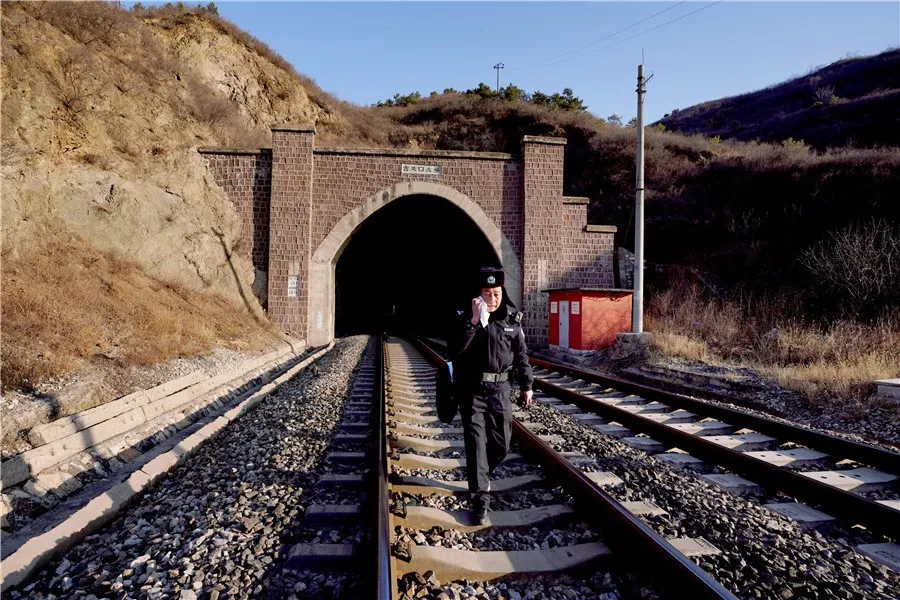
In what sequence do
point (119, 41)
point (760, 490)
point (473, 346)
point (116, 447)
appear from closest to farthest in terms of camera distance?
point (473, 346)
point (760, 490)
point (116, 447)
point (119, 41)

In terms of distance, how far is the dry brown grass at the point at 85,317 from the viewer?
6.18 meters

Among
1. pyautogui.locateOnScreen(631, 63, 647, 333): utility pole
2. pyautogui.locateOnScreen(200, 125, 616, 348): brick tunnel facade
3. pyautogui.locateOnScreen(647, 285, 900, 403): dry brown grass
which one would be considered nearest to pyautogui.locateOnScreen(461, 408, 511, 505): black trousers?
pyautogui.locateOnScreen(647, 285, 900, 403): dry brown grass

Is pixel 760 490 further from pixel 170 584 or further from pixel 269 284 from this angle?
pixel 269 284

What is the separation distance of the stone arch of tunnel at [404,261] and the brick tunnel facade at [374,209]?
0.07 meters

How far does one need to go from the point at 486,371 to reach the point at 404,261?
33.8 m

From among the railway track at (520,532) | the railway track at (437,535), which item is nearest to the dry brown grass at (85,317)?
the railway track at (437,535)

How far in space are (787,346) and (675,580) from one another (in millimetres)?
10212

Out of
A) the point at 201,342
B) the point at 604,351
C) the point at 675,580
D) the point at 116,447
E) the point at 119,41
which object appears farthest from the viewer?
the point at 119,41

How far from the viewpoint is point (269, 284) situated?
17.3 m

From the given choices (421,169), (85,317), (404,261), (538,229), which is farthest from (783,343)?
(404,261)

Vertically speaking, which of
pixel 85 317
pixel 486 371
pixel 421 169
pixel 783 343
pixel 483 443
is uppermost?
pixel 421 169

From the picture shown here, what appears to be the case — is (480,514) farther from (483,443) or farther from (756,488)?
(756,488)

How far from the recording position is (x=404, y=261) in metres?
37.2

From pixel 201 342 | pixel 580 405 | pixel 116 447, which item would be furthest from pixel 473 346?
pixel 201 342
